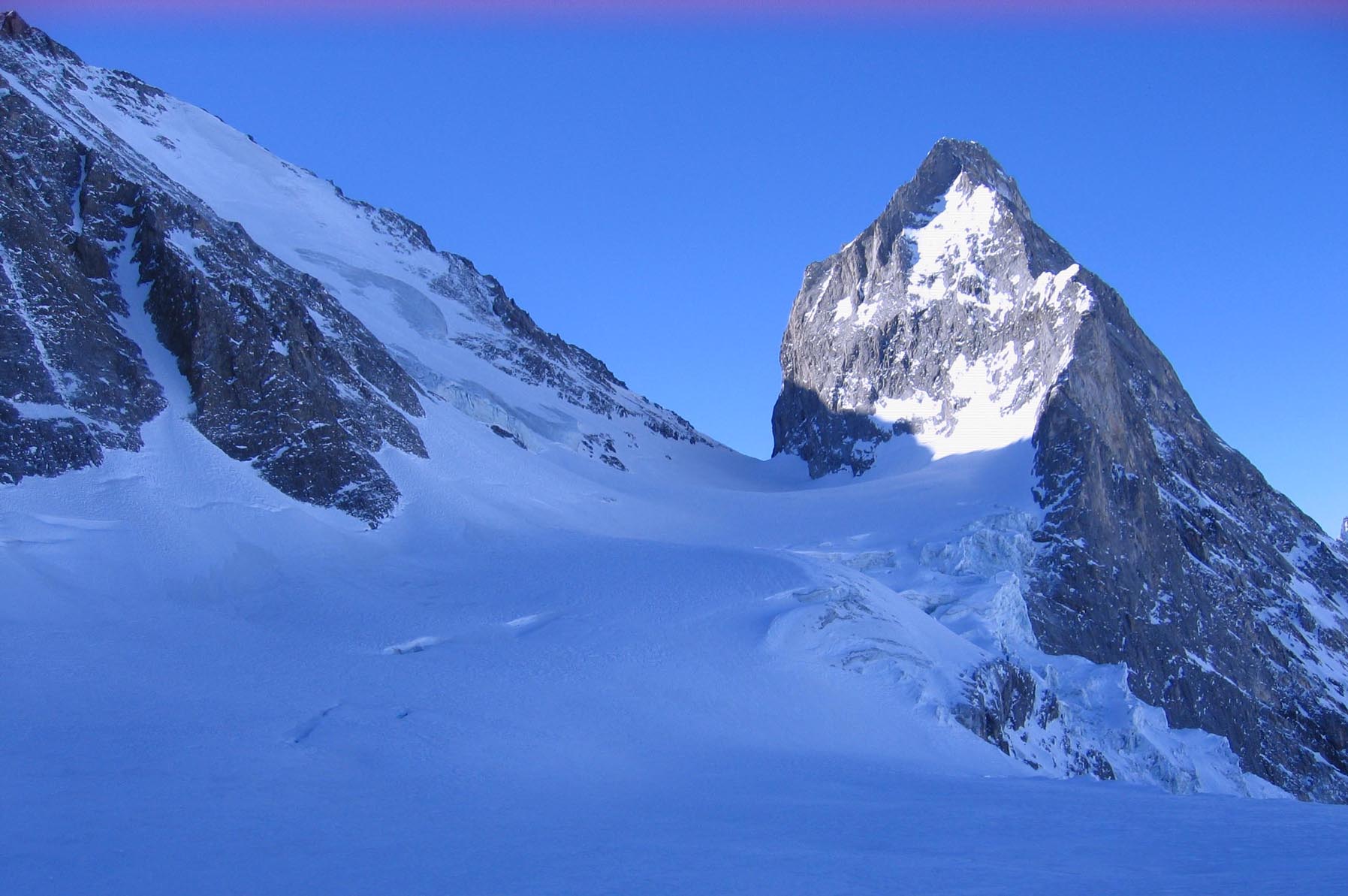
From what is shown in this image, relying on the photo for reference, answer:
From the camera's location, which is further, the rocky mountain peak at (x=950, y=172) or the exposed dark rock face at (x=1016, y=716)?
the rocky mountain peak at (x=950, y=172)

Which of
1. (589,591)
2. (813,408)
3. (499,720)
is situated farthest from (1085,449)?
(499,720)

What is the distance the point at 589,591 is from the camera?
3152cm

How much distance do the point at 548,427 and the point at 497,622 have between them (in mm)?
38292

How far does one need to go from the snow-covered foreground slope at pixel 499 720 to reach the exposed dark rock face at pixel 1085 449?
20.6ft

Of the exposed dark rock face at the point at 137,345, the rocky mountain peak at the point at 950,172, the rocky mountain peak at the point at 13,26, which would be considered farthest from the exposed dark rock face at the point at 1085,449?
the rocky mountain peak at the point at 13,26

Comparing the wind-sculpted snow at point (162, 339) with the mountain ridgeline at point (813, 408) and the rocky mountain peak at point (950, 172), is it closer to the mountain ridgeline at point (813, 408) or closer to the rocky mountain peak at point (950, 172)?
the mountain ridgeline at point (813, 408)

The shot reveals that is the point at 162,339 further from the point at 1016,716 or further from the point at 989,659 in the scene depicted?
the point at 1016,716

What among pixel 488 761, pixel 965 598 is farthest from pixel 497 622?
pixel 965 598

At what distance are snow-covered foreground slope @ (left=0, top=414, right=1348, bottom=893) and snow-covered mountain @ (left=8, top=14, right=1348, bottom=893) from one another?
13cm

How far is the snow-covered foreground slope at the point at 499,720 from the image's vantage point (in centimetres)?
1265

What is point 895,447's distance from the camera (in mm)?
69812

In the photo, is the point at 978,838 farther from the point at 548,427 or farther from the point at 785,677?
the point at 548,427

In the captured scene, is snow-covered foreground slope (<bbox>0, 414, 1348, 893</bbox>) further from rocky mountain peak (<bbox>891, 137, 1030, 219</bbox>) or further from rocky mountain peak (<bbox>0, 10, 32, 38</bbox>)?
rocky mountain peak (<bbox>0, 10, 32, 38</bbox>)

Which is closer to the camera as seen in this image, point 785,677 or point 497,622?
point 785,677
